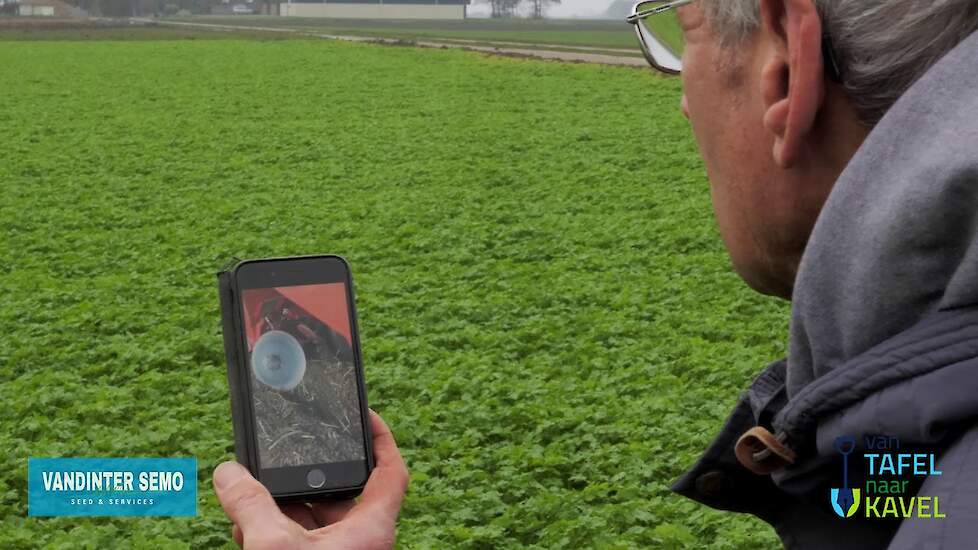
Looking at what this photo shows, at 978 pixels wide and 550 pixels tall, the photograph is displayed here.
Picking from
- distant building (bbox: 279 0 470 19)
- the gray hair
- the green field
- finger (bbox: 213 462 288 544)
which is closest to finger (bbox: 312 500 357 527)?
finger (bbox: 213 462 288 544)

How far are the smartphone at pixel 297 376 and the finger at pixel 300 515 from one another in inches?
1.4

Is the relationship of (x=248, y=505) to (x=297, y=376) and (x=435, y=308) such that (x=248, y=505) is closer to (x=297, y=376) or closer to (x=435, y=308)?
(x=297, y=376)

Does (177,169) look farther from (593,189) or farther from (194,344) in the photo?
(194,344)

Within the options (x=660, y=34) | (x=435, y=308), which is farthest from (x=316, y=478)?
(x=435, y=308)

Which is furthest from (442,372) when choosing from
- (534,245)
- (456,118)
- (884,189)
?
(456,118)

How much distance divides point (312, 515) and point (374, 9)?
406 ft

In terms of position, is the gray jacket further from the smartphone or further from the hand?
the smartphone

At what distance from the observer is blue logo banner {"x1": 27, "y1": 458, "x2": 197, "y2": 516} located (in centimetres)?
548

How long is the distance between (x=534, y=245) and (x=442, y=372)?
11.3 feet

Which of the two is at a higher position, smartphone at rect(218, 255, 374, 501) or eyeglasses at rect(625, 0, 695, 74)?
eyeglasses at rect(625, 0, 695, 74)

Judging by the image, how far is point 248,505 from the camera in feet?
5.14

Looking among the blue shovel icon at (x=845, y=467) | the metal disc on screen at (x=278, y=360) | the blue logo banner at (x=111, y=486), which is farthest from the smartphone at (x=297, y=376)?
the blue logo banner at (x=111, y=486)

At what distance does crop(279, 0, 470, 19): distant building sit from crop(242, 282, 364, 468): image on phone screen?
398 feet

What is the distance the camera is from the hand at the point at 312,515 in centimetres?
150
